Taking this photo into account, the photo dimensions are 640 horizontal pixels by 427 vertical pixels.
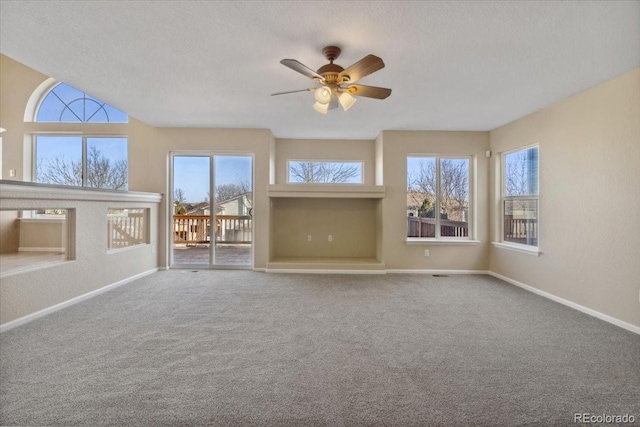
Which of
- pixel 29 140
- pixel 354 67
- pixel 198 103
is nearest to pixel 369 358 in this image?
pixel 354 67

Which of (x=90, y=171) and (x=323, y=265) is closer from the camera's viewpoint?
(x=323, y=265)

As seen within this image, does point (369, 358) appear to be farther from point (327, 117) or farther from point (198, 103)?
point (198, 103)

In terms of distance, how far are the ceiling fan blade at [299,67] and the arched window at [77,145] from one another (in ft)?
14.8

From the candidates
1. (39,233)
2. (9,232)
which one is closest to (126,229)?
(39,233)

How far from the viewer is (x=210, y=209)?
5.26m

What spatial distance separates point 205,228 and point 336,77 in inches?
155

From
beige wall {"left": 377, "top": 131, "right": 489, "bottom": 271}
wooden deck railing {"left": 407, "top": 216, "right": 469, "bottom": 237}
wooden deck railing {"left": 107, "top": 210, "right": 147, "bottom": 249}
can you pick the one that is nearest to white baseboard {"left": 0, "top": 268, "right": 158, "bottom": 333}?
wooden deck railing {"left": 107, "top": 210, "right": 147, "bottom": 249}

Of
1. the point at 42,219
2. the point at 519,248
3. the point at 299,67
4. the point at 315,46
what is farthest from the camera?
the point at 42,219

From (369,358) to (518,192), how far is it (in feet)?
13.0

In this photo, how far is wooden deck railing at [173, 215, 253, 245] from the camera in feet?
17.3

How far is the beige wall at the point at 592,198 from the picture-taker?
2789 millimetres

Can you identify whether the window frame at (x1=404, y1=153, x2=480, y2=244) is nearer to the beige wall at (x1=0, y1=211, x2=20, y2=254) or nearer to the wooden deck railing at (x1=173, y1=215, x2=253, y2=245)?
the wooden deck railing at (x1=173, y1=215, x2=253, y2=245)

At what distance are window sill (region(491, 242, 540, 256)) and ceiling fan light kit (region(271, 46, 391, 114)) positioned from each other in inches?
130

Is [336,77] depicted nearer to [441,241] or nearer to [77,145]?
[441,241]
